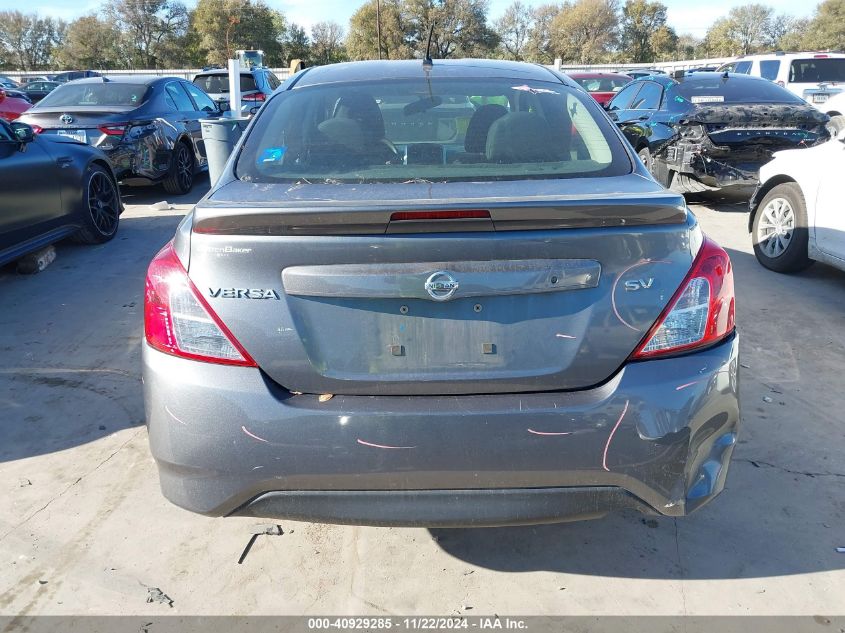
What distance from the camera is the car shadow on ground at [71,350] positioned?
3.35 m

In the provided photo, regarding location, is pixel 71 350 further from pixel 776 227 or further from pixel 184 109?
pixel 184 109

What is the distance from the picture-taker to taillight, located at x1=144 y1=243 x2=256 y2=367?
1.90 metres

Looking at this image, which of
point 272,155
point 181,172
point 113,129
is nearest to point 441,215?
point 272,155

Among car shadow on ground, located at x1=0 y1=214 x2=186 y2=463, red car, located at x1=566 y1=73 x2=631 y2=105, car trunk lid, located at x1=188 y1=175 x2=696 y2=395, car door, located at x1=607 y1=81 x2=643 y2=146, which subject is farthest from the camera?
red car, located at x1=566 y1=73 x2=631 y2=105

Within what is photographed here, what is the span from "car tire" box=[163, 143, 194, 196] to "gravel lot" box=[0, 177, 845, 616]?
19.9ft

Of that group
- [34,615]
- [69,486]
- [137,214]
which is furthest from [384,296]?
[137,214]

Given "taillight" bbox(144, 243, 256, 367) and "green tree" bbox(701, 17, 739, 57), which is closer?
"taillight" bbox(144, 243, 256, 367)

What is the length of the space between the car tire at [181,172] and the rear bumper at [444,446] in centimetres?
783

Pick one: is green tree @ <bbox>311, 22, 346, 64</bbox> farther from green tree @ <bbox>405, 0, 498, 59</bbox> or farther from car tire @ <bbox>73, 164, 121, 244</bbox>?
car tire @ <bbox>73, 164, 121, 244</bbox>

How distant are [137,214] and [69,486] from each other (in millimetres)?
6140

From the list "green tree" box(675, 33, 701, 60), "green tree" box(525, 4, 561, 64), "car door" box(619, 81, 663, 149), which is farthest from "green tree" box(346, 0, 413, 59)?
"car door" box(619, 81, 663, 149)

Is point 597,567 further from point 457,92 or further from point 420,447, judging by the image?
point 457,92

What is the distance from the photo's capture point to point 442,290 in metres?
1.82

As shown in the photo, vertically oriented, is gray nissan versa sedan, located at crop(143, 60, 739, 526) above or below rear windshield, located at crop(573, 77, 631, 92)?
below
